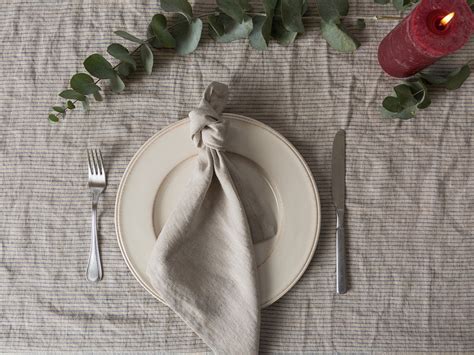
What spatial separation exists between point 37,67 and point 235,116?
0.29m

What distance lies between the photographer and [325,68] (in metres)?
0.57

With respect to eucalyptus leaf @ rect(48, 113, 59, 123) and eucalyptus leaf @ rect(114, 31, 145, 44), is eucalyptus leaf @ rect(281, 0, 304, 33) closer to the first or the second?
eucalyptus leaf @ rect(114, 31, 145, 44)

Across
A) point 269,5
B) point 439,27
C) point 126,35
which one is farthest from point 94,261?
point 439,27

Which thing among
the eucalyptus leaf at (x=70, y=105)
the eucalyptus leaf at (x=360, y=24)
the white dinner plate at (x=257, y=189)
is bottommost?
the white dinner plate at (x=257, y=189)

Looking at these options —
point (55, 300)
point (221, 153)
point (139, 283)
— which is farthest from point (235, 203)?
point (55, 300)

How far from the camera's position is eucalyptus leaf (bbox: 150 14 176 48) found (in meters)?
0.54

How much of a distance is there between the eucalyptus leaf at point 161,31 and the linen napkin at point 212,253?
92mm

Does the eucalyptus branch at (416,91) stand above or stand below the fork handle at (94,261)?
above

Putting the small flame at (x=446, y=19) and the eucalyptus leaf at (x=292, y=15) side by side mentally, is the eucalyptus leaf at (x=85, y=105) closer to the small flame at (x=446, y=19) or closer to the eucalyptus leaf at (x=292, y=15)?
the eucalyptus leaf at (x=292, y=15)

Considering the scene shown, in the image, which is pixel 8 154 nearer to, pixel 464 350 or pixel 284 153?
pixel 284 153

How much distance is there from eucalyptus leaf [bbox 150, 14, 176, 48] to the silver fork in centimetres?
17

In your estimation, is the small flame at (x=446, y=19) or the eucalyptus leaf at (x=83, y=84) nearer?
the small flame at (x=446, y=19)

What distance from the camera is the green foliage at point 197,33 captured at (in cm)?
54

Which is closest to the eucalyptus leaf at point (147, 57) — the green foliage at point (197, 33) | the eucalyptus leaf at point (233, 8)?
the green foliage at point (197, 33)
